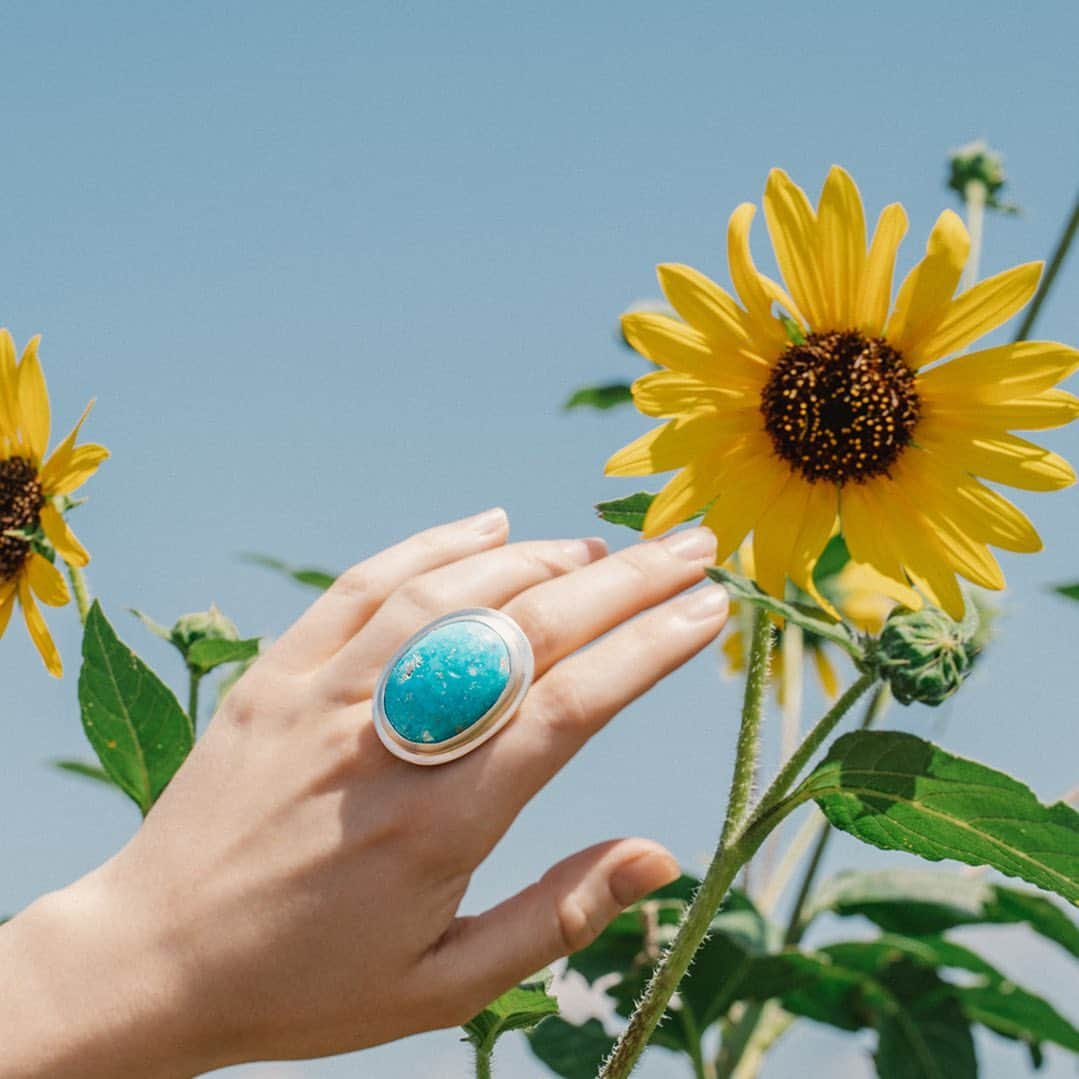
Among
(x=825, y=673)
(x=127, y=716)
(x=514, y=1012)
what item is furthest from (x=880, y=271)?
(x=825, y=673)

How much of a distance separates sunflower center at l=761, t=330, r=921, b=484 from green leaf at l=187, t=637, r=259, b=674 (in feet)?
2.53

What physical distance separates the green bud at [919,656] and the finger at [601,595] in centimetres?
23

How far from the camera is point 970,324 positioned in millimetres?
1549

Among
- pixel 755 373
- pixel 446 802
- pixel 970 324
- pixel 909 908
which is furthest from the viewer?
pixel 909 908

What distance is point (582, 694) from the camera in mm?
1345

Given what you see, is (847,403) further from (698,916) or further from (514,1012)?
(514,1012)

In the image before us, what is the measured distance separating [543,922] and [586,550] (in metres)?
0.43

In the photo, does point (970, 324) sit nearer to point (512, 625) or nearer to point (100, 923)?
point (512, 625)

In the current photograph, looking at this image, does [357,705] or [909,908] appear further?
[909,908]

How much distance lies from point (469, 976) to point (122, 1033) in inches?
13.1

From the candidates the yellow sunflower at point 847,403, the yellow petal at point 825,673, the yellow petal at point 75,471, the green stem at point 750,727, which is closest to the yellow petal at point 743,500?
the yellow sunflower at point 847,403

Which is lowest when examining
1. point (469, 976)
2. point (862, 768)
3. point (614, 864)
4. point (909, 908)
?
point (909, 908)

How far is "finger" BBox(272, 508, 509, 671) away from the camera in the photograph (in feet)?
5.17

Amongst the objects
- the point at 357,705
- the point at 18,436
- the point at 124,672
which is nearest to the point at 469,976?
the point at 357,705
